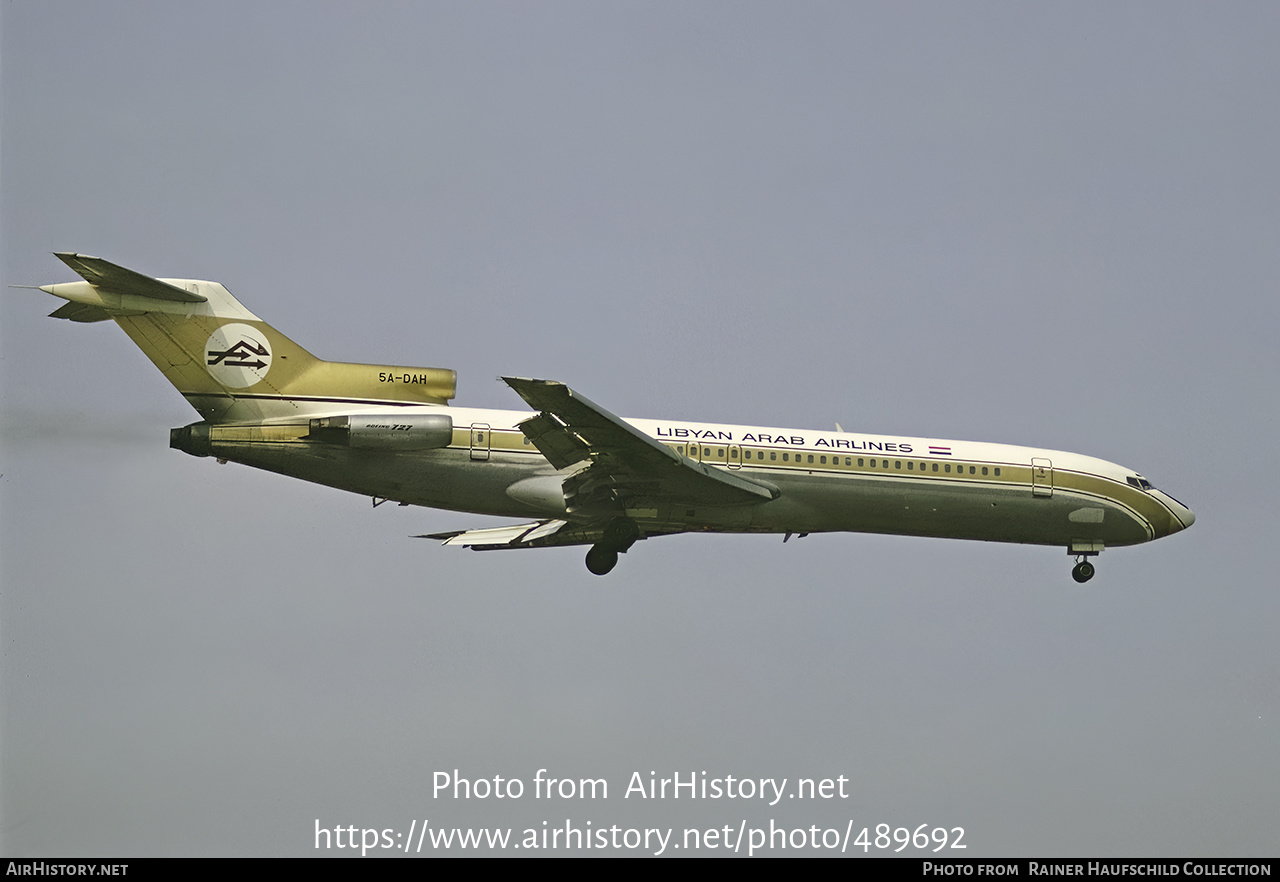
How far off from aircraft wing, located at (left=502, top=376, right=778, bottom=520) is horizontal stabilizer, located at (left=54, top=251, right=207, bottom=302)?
7900 millimetres

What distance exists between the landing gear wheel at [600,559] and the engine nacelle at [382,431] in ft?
16.1

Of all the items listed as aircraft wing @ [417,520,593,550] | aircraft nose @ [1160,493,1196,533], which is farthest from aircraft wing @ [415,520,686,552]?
aircraft nose @ [1160,493,1196,533]

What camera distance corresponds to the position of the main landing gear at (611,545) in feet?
115

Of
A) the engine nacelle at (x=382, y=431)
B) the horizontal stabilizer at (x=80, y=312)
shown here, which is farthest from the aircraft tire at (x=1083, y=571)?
the horizontal stabilizer at (x=80, y=312)

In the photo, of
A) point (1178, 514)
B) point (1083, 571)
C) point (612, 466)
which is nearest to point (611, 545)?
point (612, 466)

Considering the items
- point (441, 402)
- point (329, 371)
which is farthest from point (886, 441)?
point (329, 371)

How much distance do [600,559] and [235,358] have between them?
9256 millimetres

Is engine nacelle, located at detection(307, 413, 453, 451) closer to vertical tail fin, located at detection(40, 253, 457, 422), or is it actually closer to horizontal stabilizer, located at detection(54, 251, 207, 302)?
vertical tail fin, located at detection(40, 253, 457, 422)

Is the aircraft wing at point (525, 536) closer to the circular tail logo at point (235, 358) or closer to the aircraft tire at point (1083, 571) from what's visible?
the circular tail logo at point (235, 358)

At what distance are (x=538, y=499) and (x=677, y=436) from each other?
358 cm
